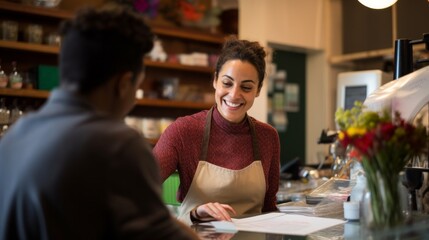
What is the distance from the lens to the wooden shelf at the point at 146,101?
3.79 metres

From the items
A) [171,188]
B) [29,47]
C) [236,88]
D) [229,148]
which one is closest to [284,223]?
[229,148]

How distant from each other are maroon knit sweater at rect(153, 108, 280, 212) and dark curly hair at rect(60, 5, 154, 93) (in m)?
1.04

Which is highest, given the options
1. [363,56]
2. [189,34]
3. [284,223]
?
[189,34]

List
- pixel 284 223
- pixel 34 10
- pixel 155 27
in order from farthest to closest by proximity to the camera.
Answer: pixel 155 27
pixel 34 10
pixel 284 223

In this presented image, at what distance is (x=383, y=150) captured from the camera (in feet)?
4.33

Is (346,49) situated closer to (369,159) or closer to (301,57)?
(301,57)

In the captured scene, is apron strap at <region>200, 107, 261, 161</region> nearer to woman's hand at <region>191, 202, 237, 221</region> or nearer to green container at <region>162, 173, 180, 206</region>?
woman's hand at <region>191, 202, 237, 221</region>

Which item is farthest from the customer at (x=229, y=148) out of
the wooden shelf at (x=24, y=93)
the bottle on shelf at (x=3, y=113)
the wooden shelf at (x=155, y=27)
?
the wooden shelf at (x=24, y=93)

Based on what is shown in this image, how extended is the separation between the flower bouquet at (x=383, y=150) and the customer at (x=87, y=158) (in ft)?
1.66

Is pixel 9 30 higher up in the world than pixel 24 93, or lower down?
higher up

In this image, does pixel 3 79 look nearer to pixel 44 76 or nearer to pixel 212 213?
pixel 44 76

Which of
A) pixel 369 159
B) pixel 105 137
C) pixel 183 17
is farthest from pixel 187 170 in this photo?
pixel 183 17

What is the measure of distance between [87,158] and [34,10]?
10.8 ft

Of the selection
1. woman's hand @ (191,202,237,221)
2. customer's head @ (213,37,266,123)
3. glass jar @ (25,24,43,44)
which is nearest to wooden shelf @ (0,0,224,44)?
glass jar @ (25,24,43,44)
